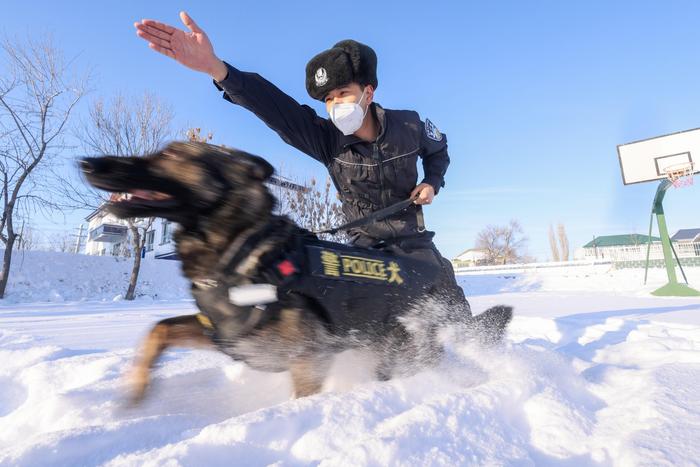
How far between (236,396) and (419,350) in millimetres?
936

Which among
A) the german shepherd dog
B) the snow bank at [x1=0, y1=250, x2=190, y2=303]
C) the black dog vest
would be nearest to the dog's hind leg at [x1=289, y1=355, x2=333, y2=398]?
the german shepherd dog

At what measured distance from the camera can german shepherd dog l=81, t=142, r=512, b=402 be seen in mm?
1306

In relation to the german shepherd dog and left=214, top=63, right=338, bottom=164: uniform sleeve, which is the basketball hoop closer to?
left=214, top=63, right=338, bottom=164: uniform sleeve

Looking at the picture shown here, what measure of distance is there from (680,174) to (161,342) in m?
14.7

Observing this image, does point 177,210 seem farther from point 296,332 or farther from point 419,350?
point 419,350

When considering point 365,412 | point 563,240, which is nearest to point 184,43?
point 365,412

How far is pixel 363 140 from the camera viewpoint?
7.02 ft

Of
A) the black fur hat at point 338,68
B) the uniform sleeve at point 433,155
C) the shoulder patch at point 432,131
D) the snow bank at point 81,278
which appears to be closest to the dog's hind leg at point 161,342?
the black fur hat at point 338,68

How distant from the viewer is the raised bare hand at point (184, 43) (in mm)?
1604

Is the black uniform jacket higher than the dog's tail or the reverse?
higher

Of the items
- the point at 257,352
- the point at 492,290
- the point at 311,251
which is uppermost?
the point at 311,251

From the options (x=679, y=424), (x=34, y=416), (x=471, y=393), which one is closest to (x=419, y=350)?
(x=471, y=393)

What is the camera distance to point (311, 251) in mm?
1530

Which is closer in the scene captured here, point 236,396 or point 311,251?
point 311,251
